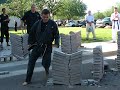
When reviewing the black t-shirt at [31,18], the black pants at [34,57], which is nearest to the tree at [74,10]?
the black t-shirt at [31,18]

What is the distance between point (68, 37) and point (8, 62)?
259cm

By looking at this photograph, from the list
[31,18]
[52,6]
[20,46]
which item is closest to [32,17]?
[31,18]

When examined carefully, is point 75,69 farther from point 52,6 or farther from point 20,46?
point 52,6

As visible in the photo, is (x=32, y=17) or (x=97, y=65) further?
(x=32, y=17)

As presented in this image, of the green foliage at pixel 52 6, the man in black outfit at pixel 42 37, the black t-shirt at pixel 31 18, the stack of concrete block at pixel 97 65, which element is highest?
the green foliage at pixel 52 6

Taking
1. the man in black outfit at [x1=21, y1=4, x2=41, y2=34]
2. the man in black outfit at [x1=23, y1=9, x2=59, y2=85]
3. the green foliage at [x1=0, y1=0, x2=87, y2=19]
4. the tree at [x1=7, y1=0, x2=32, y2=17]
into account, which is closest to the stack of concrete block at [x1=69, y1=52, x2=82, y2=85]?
the man in black outfit at [x1=23, y1=9, x2=59, y2=85]

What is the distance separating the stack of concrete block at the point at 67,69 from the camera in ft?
28.8

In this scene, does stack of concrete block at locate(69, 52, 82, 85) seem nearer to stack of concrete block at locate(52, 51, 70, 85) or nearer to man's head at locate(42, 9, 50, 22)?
stack of concrete block at locate(52, 51, 70, 85)

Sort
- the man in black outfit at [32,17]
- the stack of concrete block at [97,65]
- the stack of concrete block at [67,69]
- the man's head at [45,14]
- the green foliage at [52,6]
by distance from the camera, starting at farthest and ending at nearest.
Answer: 1. the green foliage at [52,6]
2. the man in black outfit at [32,17]
3. the stack of concrete block at [97,65]
4. the man's head at [45,14]
5. the stack of concrete block at [67,69]

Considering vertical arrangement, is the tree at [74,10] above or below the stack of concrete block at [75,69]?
above

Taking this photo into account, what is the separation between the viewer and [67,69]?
877 centimetres

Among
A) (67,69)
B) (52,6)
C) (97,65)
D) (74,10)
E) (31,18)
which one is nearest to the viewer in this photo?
(67,69)

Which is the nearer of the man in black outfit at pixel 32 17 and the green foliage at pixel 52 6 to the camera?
the man in black outfit at pixel 32 17

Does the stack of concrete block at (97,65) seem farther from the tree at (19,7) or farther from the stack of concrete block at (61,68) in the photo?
the tree at (19,7)
